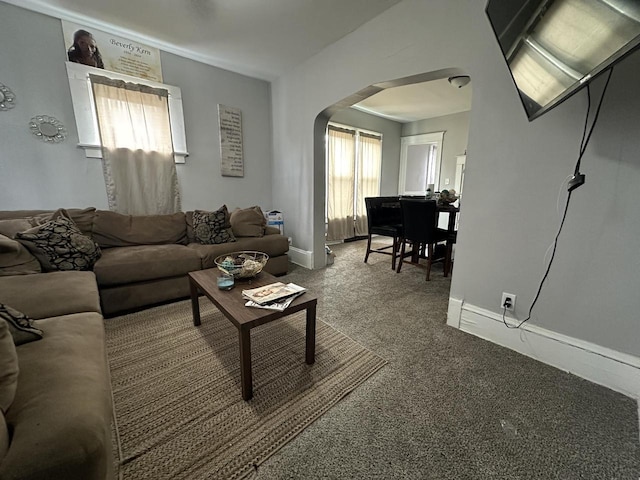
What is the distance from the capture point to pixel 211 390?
1.42 m

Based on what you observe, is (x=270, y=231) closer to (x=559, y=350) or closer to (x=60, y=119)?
(x=60, y=119)

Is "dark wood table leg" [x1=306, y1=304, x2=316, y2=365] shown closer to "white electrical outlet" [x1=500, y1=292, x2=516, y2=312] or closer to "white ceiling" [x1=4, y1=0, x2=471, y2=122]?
"white electrical outlet" [x1=500, y1=292, x2=516, y2=312]

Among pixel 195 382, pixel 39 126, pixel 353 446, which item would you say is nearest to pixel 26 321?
pixel 195 382

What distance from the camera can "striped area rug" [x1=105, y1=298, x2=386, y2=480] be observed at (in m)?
1.08

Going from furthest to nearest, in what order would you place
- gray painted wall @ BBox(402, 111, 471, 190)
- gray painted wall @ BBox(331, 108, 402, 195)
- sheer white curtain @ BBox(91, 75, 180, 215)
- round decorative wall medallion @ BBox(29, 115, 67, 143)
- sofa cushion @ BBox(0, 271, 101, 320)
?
1. gray painted wall @ BBox(331, 108, 402, 195)
2. gray painted wall @ BBox(402, 111, 471, 190)
3. sheer white curtain @ BBox(91, 75, 180, 215)
4. round decorative wall medallion @ BBox(29, 115, 67, 143)
5. sofa cushion @ BBox(0, 271, 101, 320)

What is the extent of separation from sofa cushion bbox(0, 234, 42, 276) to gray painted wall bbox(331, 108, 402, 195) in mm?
4413

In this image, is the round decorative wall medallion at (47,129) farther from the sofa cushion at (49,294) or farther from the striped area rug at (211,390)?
the striped area rug at (211,390)

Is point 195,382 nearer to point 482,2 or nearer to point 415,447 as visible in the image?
point 415,447

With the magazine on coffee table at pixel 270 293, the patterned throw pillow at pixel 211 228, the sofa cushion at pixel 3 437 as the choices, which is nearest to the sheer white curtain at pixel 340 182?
the patterned throw pillow at pixel 211 228

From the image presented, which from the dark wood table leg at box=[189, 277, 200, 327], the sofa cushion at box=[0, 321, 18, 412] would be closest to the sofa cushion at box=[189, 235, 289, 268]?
the dark wood table leg at box=[189, 277, 200, 327]

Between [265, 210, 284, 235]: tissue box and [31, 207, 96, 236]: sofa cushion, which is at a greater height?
[31, 207, 96, 236]: sofa cushion

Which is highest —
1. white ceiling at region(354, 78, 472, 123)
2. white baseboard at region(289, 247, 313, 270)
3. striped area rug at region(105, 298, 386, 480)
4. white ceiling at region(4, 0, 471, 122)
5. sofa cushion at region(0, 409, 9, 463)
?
white ceiling at region(4, 0, 471, 122)

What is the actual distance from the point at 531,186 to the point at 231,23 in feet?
9.24

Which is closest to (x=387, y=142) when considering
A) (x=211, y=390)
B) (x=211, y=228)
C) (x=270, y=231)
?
(x=270, y=231)
